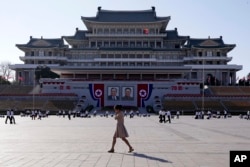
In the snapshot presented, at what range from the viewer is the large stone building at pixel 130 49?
3295 inches

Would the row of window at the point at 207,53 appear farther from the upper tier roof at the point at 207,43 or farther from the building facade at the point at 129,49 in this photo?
the upper tier roof at the point at 207,43

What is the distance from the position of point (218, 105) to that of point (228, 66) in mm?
21849

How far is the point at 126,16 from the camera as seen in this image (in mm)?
88312

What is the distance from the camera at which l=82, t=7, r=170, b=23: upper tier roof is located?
86938 millimetres

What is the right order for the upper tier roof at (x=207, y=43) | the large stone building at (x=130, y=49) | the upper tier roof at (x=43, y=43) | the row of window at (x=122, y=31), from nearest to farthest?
the large stone building at (x=130, y=49) < the upper tier roof at (x=207, y=43) < the upper tier roof at (x=43, y=43) < the row of window at (x=122, y=31)

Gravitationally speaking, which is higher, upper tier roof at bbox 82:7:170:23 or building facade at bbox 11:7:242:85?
upper tier roof at bbox 82:7:170:23

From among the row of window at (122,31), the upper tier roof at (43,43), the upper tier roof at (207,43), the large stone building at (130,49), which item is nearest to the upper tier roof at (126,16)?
the large stone building at (130,49)

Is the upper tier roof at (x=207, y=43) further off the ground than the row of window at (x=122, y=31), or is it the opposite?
the row of window at (x=122, y=31)

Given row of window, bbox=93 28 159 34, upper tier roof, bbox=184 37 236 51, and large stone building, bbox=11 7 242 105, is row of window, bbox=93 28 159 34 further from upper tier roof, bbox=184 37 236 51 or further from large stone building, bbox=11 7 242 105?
upper tier roof, bbox=184 37 236 51

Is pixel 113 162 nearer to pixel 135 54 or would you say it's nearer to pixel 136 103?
pixel 136 103

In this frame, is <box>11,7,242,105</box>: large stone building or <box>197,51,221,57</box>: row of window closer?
<box>11,7,242,105</box>: large stone building

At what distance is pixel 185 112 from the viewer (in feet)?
197

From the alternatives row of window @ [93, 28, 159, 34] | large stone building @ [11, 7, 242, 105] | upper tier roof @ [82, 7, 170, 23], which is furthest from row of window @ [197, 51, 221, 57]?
row of window @ [93, 28, 159, 34]

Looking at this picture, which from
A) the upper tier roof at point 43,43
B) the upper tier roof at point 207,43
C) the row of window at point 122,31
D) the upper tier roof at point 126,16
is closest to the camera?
the upper tier roof at point 207,43
